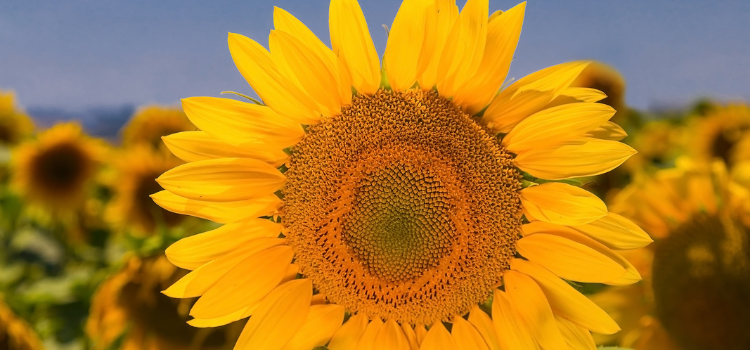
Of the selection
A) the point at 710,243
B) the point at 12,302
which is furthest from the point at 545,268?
the point at 12,302

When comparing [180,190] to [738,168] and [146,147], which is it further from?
[146,147]

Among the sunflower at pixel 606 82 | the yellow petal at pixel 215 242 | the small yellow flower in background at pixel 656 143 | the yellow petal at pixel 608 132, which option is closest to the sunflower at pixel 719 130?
the small yellow flower in background at pixel 656 143

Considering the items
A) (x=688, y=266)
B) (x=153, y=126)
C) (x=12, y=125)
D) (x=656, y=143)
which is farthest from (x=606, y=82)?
(x=12, y=125)

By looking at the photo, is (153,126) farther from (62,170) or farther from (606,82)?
(606,82)

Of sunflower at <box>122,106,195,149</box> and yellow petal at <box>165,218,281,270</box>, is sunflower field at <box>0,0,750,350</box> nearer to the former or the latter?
yellow petal at <box>165,218,281,270</box>

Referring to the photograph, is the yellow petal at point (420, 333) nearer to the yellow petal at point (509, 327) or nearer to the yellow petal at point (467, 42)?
the yellow petal at point (509, 327)

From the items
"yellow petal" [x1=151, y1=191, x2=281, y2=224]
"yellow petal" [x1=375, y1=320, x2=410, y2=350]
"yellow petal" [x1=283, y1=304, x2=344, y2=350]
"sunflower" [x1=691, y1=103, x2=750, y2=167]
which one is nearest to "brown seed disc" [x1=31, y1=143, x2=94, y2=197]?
"yellow petal" [x1=151, y1=191, x2=281, y2=224]

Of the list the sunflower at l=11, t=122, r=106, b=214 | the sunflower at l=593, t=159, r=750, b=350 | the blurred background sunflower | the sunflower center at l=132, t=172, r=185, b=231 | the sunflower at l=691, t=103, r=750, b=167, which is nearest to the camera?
the sunflower at l=593, t=159, r=750, b=350
